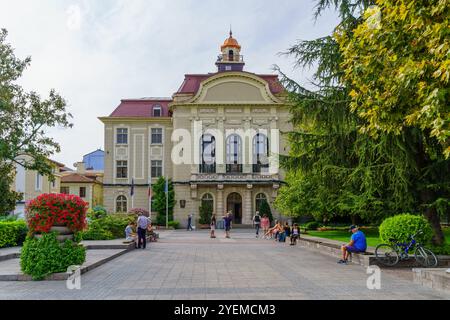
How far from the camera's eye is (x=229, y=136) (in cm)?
5350

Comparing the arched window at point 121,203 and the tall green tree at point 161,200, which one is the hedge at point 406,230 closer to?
the tall green tree at point 161,200

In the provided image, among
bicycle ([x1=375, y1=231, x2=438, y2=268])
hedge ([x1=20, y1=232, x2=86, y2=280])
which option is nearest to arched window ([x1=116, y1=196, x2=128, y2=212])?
bicycle ([x1=375, y1=231, x2=438, y2=268])

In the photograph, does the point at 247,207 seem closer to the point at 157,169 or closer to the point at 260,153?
the point at 260,153

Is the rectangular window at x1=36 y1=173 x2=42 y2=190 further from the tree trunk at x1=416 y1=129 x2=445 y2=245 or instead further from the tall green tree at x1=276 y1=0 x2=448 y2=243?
the tree trunk at x1=416 y1=129 x2=445 y2=245

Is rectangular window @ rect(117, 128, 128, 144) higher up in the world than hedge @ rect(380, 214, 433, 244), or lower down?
higher up

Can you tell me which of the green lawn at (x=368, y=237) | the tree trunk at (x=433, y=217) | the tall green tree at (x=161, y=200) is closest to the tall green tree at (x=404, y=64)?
the tree trunk at (x=433, y=217)

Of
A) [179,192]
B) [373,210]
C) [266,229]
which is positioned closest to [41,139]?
[266,229]

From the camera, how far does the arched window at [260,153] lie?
5281 centimetres

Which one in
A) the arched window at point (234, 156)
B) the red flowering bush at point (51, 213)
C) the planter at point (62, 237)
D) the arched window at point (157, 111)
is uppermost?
the arched window at point (157, 111)

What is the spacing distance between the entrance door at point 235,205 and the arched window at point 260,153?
3.46 m

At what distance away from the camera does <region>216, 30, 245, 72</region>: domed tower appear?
60.4 metres

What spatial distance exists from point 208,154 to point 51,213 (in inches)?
1599

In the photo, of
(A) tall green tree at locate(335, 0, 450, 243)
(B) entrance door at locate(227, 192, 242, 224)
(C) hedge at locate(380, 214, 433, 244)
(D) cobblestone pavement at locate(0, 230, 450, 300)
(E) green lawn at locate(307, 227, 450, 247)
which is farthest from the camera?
(B) entrance door at locate(227, 192, 242, 224)

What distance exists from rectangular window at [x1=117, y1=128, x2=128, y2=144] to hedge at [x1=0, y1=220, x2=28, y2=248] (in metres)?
33.5
